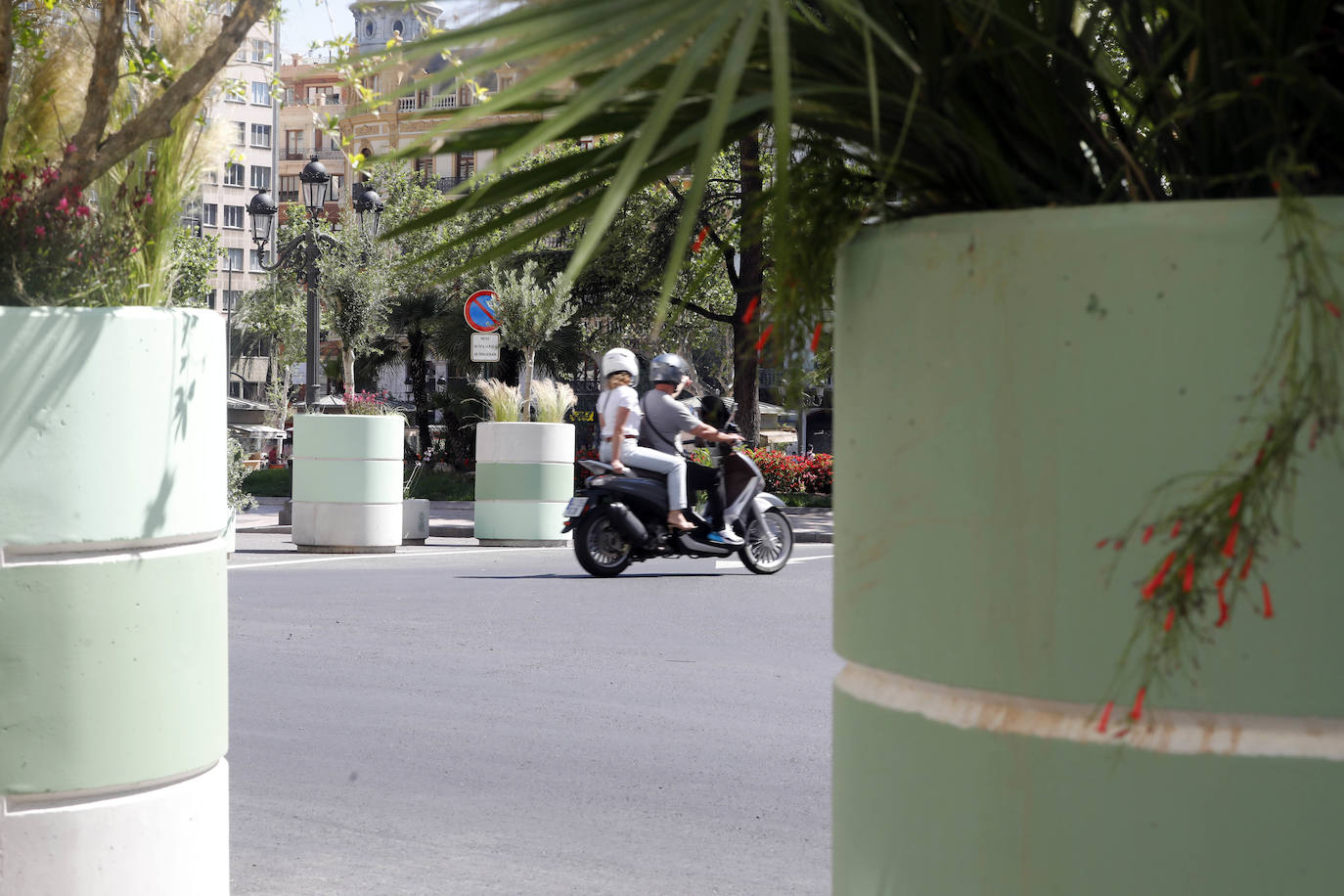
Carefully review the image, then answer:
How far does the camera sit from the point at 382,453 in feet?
57.5

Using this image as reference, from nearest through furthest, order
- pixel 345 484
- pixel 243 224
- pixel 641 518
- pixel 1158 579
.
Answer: pixel 1158 579, pixel 641 518, pixel 345 484, pixel 243 224

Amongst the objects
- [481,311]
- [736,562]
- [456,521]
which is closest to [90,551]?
[736,562]

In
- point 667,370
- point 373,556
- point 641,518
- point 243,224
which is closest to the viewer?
point 667,370

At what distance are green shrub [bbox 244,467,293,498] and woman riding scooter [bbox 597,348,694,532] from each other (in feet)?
68.5

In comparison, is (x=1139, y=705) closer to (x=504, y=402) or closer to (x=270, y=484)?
(x=504, y=402)

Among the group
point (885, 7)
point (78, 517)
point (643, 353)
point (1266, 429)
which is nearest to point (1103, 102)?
point (885, 7)

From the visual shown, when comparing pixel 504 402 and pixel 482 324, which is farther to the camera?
pixel 482 324

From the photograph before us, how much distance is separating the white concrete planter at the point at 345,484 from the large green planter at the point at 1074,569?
1576 centimetres

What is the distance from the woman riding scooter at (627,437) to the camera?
44.9 feet

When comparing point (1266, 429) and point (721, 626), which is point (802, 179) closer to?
point (1266, 429)

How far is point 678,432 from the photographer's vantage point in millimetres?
13945

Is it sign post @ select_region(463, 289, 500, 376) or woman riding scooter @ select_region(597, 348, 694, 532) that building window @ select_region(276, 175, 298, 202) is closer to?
sign post @ select_region(463, 289, 500, 376)

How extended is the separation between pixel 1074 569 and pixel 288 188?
122m

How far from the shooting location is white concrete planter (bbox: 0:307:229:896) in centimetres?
344
